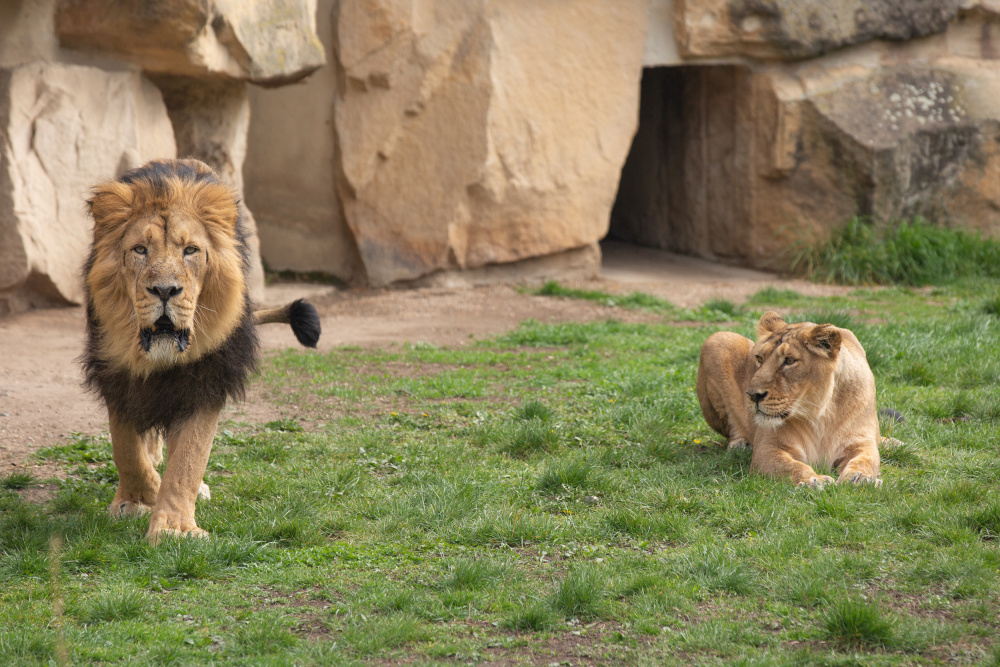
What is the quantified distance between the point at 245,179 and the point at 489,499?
28.2ft

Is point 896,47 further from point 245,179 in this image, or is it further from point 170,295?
point 170,295

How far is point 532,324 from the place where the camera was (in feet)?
32.3

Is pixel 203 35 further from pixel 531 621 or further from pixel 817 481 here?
pixel 531 621

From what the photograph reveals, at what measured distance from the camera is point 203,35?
9352 mm

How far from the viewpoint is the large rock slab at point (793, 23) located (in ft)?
41.1

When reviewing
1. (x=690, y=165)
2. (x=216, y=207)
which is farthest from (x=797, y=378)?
(x=690, y=165)

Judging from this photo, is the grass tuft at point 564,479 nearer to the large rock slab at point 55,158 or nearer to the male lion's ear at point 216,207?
the male lion's ear at point 216,207

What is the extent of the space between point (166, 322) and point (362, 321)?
240 inches

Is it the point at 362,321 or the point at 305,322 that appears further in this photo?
the point at 362,321

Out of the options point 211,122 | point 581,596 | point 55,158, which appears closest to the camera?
point 581,596

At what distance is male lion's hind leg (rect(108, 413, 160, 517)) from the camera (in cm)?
475

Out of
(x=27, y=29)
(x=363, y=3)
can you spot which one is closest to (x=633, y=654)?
(x=27, y=29)

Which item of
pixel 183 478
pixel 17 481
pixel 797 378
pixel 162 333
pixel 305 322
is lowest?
pixel 17 481

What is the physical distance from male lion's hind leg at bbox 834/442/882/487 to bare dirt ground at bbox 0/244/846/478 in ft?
12.0
